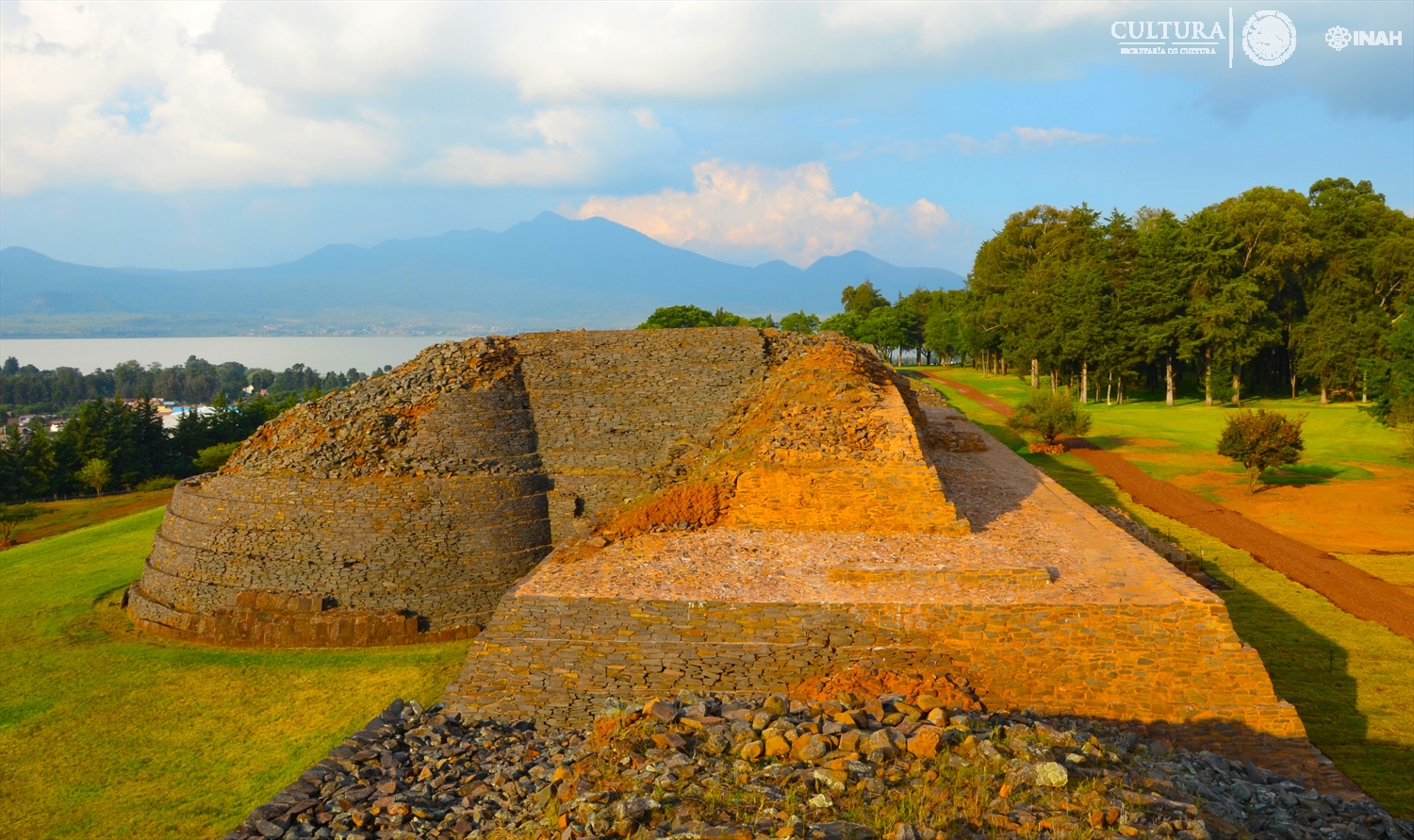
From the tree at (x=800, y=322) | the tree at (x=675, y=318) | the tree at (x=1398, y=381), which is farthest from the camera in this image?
the tree at (x=800, y=322)

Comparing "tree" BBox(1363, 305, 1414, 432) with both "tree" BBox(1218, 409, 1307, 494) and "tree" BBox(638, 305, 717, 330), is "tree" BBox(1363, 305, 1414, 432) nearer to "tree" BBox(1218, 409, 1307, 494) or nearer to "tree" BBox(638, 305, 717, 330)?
"tree" BBox(1218, 409, 1307, 494)

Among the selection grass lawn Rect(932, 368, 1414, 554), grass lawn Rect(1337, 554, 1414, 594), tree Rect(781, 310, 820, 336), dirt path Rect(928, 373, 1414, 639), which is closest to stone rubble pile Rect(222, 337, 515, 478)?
dirt path Rect(928, 373, 1414, 639)

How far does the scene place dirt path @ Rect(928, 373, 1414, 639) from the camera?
1450 centimetres

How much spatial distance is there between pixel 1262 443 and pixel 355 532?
25045 mm

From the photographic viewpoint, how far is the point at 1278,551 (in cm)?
1847

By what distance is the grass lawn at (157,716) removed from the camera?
31.1 feet

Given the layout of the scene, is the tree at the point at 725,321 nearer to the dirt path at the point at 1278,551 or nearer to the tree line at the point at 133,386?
the tree line at the point at 133,386

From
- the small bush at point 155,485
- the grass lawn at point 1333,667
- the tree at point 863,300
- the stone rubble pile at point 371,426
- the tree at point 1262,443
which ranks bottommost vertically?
the small bush at point 155,485

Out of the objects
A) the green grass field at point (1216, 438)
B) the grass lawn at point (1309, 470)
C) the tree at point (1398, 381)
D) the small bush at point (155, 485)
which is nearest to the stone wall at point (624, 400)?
the grass lawn at point (1309, 470)

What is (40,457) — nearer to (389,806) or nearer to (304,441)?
(304,441)

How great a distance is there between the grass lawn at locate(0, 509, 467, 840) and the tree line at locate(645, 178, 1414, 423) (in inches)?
1373

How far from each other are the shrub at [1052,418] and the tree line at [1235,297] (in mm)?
7396

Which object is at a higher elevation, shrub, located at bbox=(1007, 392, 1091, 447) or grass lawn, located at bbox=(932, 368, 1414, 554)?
shrub, located at bbox=(1007, 392, 1091, 447)

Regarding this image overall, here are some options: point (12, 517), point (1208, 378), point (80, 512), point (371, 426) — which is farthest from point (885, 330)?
point (12, 517)
